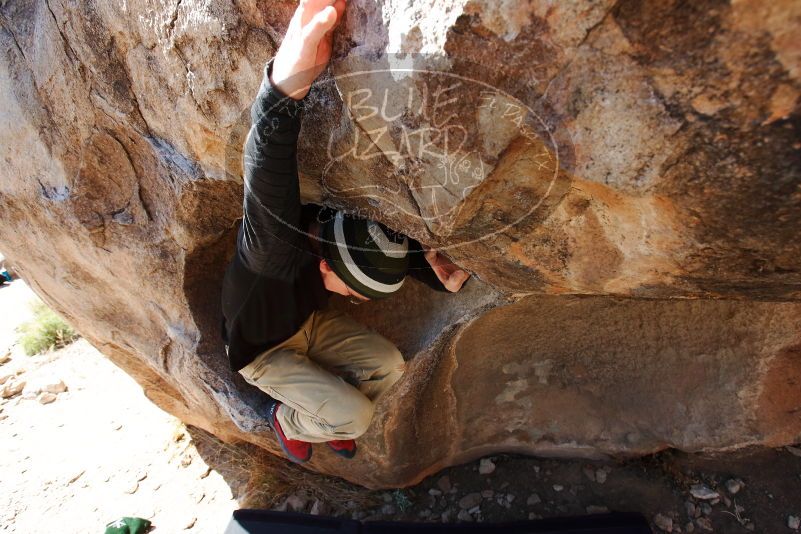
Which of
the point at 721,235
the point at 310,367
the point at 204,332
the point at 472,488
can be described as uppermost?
the point at 721,235

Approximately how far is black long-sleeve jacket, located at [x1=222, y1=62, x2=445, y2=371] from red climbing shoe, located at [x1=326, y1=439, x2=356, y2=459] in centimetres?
52

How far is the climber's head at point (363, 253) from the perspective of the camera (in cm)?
138

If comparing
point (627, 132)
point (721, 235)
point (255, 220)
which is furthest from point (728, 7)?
point (255, 220)

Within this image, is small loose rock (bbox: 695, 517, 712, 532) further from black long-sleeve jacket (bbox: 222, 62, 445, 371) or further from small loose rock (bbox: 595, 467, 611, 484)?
black long-sleeve jacket (bbox: 222, 62, 445, 371)

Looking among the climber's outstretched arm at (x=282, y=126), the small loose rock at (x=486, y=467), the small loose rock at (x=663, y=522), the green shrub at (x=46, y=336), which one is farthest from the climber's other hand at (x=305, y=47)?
the green shrub at (x=46, y=336)

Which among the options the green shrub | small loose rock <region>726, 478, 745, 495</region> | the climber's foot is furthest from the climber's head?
the green shrub

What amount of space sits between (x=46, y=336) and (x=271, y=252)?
3.70 metres

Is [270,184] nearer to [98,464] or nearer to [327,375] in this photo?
[327,375]

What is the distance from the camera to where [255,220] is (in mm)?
1212

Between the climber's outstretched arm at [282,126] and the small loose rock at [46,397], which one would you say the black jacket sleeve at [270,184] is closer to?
the climber's outstretched arm at [282,126]

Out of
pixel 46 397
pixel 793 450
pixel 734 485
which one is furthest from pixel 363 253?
pixel 46 397

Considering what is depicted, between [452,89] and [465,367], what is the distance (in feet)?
4.05

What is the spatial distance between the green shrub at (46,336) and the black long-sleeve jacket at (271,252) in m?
3.15

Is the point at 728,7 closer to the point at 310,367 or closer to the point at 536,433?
the point at 310,367
